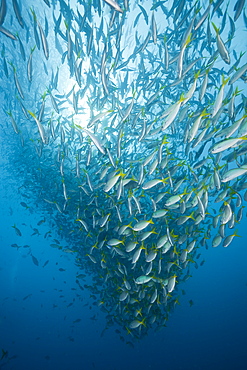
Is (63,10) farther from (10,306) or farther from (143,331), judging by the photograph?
(10,306)

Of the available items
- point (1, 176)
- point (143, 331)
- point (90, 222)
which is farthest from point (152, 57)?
point (1, 176)

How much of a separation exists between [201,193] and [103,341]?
20733 millimetres

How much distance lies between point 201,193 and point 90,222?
384 cm

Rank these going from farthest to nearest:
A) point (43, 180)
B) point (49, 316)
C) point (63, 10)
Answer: point (49, 316), point (43, 180), point (63, 10)

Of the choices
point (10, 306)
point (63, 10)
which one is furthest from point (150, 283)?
point (10, 306)

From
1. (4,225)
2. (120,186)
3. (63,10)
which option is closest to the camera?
(120,186)

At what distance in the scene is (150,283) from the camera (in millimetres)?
5566

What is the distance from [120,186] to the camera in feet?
13.3

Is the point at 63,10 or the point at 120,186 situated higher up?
the point at 63,10

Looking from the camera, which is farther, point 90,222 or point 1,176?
point 1,176

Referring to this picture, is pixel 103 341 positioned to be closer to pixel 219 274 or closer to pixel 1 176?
pixel 1 176

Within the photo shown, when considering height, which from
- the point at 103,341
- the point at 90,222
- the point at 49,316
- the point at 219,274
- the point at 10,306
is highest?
the point at 90,222

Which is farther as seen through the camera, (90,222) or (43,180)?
(43,180)

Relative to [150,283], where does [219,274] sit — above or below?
below
